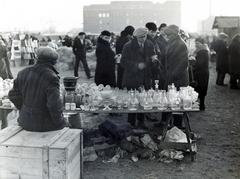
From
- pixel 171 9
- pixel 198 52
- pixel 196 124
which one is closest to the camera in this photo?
pixel 196 124

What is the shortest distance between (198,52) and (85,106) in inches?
151

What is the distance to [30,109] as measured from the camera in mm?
4340

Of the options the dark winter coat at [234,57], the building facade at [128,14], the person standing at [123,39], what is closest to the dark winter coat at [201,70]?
the person standing at [123,39]

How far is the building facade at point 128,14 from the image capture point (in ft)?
209

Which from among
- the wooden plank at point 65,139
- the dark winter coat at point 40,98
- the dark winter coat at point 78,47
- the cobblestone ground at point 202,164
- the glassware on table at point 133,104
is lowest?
the cobblestone ground at point 202,164

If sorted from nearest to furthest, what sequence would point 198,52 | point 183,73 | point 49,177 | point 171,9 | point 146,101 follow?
point 49,177 → point 146,101 → point 183,73 → point 198,52 → point 171,9

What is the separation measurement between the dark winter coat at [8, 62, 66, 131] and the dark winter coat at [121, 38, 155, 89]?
8.49ft

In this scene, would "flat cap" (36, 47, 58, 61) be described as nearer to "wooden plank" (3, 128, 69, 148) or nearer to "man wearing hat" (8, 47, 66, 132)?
"man wearing hat" (8, 47, 66, 132)

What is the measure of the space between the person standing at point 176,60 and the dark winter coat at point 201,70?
1.92m

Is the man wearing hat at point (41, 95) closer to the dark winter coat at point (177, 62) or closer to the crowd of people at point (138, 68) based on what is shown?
the crowd of people at point (138, 68)

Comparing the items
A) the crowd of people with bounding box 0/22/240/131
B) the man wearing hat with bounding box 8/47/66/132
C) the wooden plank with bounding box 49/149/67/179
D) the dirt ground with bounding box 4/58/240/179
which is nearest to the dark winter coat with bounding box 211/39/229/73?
the crowd of people with bounding box 0/22/240/131

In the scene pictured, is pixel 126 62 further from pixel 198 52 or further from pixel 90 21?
pixel 90 21

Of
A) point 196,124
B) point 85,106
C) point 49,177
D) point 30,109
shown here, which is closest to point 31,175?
point 49,177

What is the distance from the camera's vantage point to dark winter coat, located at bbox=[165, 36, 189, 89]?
21.5 feet
